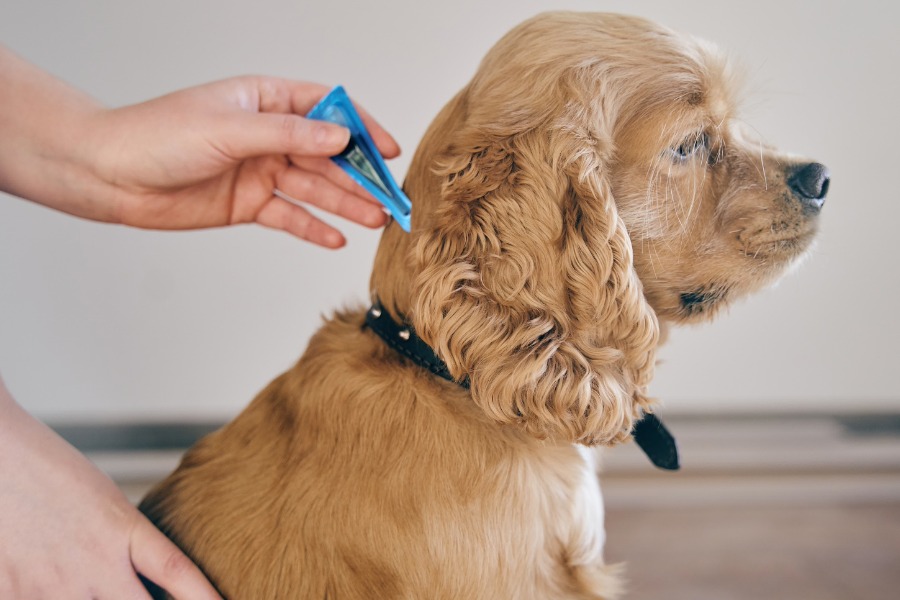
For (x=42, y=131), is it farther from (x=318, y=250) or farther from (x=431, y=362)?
(x=318, y=250)

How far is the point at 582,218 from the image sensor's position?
1257mm

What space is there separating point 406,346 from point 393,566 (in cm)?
38

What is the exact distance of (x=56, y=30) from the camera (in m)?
2.44

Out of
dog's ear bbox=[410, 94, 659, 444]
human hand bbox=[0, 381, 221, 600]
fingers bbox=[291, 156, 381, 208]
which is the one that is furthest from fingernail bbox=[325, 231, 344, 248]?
human hand bbox=[0, 381, 221, 600]

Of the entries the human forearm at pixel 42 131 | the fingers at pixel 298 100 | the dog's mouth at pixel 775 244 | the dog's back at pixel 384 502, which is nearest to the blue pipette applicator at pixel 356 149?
the fingers at pixel 298 100

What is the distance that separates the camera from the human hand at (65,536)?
4.03ft

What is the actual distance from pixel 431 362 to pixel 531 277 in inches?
9.7

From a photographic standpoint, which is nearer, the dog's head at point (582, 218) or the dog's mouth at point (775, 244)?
the dog's head at point (582, 218)

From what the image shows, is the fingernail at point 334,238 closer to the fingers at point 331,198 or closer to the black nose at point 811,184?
the fingers at point 331,198

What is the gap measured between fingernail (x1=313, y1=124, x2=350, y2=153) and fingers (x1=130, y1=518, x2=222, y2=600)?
2.58 feet

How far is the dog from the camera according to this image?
1.23 metres

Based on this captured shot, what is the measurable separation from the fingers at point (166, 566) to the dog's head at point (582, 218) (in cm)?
56

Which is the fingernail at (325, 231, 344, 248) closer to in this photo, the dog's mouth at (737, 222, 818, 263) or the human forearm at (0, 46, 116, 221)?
the human forearm at (0, 46, 116, 221)

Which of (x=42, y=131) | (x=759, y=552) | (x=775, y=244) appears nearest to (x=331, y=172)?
(x=42, y=131)
